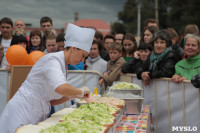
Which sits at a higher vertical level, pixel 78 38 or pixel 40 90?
pixel 78 38

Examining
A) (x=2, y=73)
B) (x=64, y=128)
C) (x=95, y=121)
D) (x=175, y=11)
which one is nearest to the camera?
(x=64, y=128)

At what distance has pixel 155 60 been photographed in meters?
5.05

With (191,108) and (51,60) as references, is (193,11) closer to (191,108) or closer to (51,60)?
(191,108)

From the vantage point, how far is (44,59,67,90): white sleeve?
103 inches

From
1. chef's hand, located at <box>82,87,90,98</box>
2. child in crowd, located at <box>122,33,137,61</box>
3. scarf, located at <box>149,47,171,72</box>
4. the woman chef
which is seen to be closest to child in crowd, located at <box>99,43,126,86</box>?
child in crowd, located at <box>122,33,137,61</box>

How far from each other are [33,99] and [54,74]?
459 millimetres

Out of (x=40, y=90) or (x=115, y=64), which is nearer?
(x=40, y=90)

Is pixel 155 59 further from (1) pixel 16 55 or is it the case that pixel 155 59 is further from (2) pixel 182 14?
(2) pixel 182 14

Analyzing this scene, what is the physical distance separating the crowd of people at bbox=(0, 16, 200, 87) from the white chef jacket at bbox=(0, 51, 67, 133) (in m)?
1.68

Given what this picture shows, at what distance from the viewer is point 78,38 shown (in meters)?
2.93

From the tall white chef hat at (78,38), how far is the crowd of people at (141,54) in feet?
4.92

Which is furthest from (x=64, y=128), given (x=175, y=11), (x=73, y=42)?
(x=175, y=11)

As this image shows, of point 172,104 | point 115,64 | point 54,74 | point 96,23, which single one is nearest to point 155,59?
point 172,104

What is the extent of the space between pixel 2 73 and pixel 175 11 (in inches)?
1270
